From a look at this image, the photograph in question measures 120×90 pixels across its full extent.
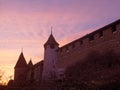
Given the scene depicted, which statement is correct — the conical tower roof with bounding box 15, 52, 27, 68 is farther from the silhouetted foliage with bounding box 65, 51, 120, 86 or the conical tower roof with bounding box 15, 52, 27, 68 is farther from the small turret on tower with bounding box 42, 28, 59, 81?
the silhouetted foliage with bounding box 65, 51, 120, 86

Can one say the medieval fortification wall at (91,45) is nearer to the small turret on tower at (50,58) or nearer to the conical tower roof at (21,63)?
the small turret on tower at (50,58)

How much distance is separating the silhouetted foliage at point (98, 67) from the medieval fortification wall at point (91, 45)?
0.68 meters

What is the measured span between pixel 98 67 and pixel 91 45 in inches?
157

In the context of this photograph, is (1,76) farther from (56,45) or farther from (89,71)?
(89,71)

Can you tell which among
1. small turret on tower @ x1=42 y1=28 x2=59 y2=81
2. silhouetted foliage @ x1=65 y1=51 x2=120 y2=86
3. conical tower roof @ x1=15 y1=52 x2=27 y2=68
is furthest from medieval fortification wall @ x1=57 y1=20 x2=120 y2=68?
conical tower roof @ x1=15 y1=52 x2=27 y2=68

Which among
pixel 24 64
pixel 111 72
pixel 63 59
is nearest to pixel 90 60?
pixel 111 72

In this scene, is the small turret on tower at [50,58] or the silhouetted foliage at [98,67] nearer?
the silhouetted foliage at [98,67]

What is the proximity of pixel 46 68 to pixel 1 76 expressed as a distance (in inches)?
273

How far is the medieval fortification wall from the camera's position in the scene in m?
26.0

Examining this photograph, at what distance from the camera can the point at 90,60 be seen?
28.3 metres

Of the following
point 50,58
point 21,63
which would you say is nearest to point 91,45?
point 50,58

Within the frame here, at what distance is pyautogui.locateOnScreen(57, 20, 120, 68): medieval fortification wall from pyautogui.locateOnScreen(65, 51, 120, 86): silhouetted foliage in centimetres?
68

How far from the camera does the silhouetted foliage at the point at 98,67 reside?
922 inches

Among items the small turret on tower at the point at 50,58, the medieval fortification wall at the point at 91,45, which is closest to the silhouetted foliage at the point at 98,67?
the medieval fortification wall at the point at 91,45
